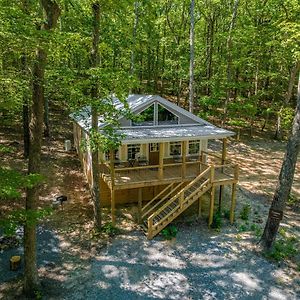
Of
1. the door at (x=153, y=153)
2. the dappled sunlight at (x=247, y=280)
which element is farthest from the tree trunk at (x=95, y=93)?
the dappled sunlight at (x=247, y=280)

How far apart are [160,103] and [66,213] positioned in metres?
7.10

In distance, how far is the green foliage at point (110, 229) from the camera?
13075 mm

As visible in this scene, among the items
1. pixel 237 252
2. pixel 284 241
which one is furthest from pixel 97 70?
pixel 284 241

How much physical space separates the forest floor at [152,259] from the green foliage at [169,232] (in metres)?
0.19

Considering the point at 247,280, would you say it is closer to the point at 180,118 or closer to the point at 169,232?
the point at 169,232

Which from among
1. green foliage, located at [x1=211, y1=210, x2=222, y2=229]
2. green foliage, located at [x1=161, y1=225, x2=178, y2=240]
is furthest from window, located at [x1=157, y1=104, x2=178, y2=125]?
green foliage, located at [x1=161, y1=225, x2=178, y2=240]

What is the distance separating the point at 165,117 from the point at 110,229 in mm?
6218

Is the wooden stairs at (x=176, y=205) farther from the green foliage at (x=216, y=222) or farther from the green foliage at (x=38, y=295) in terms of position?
the green foliage at (x=38, y=295)

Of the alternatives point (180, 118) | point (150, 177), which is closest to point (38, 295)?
point (150, 177)

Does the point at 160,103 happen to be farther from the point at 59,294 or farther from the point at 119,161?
the point at 59,294

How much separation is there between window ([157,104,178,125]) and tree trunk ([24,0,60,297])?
7.74 m

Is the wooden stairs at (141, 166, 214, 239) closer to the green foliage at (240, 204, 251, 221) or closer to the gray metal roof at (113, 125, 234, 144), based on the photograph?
the gray metal roof at (113, 125, 234, 144)

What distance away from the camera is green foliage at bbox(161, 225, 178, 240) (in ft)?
42.8

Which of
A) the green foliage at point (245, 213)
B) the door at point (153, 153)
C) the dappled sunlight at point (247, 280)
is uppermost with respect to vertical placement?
the door at point (153, 153)
